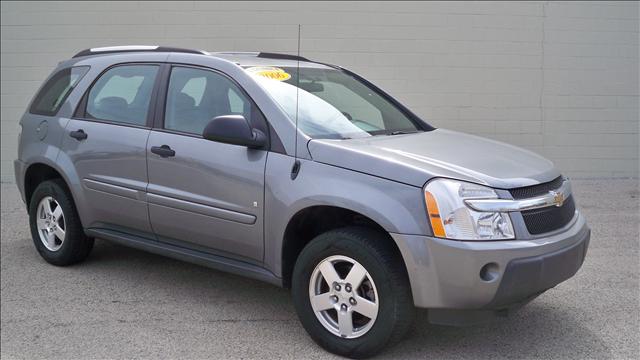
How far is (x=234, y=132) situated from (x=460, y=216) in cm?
141

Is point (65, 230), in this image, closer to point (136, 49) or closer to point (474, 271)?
point (136, 49)

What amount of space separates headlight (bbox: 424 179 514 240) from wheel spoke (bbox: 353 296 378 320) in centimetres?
53

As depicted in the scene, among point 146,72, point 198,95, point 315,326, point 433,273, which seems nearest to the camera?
point 433,273

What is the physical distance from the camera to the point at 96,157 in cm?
501

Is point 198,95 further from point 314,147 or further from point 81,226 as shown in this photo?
point 81,226

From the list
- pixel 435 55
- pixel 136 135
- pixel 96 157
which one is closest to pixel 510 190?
pixel 136 135

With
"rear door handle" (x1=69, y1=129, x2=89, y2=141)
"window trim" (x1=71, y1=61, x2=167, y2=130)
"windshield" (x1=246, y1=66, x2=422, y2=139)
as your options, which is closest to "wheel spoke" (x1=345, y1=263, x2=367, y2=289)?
"windshield" (x1=246, y1=66, x2=422, y2=139)

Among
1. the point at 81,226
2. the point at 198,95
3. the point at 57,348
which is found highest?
the point at 198,95

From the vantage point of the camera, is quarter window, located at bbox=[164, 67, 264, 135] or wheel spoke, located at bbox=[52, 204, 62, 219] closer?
quarter window, located at bbox=[164, 67, 264, 135]

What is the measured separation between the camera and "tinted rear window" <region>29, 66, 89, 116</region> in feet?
18.1

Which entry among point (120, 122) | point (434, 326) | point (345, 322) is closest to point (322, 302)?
point (345, 322)

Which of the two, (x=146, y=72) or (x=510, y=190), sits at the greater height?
(x=146, y=72)

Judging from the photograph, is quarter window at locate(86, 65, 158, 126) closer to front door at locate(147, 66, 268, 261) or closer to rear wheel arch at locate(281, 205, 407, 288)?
front door at locate(147, 66, 268, 261)

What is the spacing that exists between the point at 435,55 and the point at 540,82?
1.47 m
